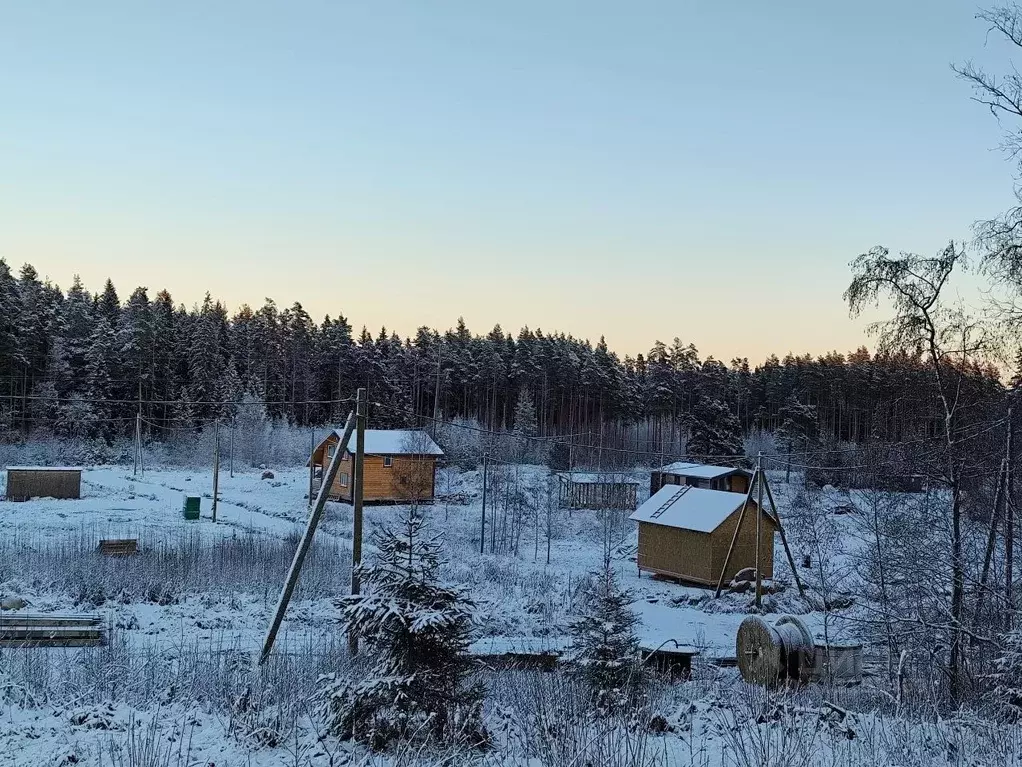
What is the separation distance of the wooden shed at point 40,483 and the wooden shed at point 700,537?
24.6 metres

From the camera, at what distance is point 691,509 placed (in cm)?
2684

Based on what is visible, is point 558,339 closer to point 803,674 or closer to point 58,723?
point 803,674

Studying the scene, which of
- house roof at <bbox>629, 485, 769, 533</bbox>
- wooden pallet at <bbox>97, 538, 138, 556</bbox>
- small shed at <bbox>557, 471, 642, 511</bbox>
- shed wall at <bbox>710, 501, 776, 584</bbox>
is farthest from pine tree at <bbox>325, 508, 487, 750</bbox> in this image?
small shed at <bbox>557, 471, 642, 511</bbox>

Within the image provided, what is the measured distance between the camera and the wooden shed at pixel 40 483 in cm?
3148

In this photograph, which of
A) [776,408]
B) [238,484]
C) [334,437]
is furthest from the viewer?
[776,408]

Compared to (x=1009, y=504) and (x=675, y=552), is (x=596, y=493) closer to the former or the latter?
(x=675, y=552)

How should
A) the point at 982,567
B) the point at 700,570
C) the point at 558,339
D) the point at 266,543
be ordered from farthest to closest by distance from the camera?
1. the point at 558,339
2. the point at 700,570
3. the point at 266,543
4. the point at 982,567

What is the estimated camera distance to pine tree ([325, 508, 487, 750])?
538cm

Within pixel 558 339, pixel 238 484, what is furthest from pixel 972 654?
pixel 558 339

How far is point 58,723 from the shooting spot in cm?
573

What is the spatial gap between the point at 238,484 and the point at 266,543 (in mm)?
22091

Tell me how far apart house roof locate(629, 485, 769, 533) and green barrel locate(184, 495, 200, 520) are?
1684 centimetres

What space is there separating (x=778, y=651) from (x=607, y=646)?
4497mm

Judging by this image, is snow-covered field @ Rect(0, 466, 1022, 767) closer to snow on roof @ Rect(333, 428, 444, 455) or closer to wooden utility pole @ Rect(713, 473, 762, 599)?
wooden utility pole @ Rect(713, 473, 762, 599)
